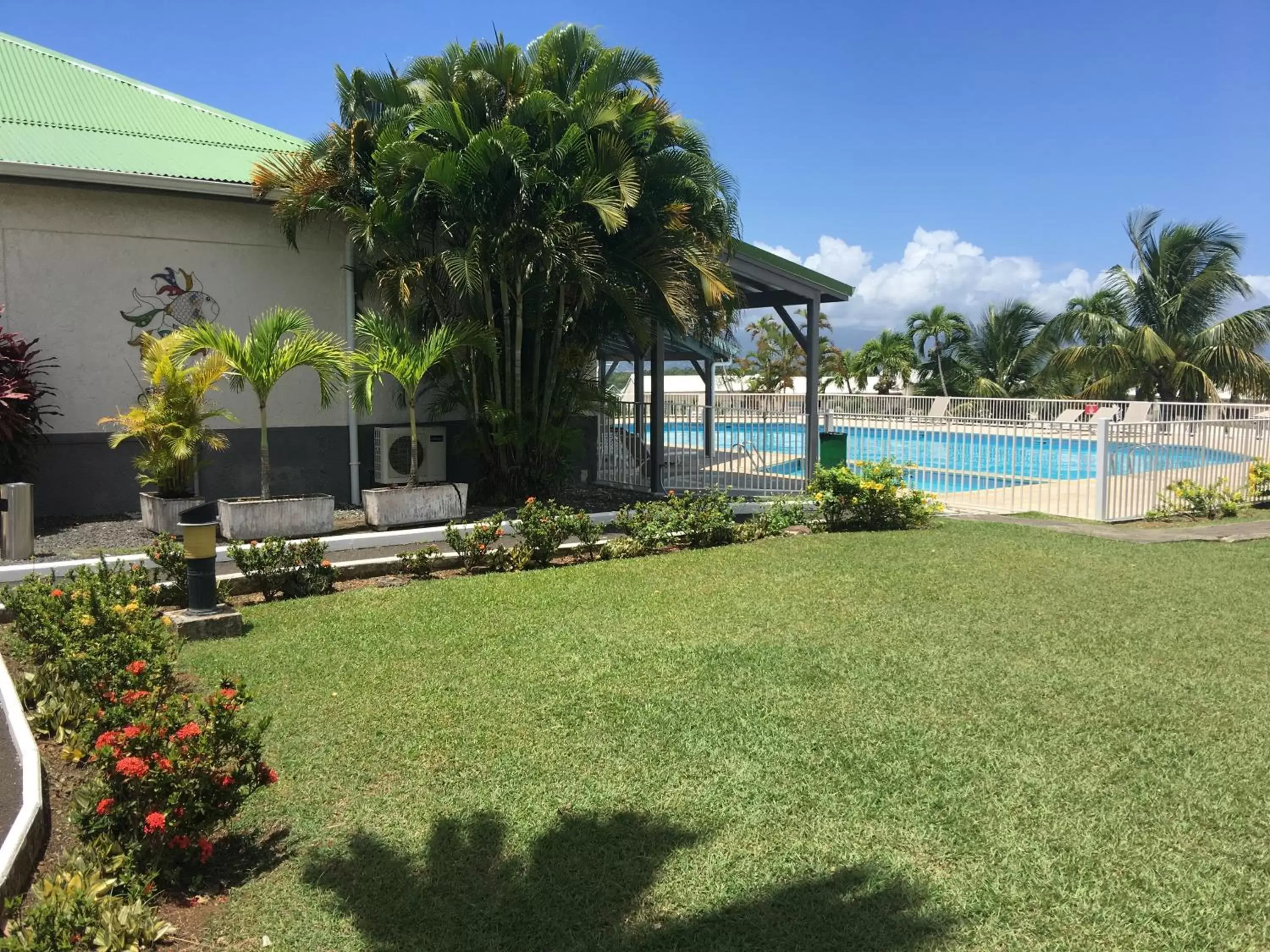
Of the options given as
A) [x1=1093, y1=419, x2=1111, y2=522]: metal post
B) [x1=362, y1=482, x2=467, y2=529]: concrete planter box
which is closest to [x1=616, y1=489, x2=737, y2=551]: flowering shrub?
[x1=362, y1=482, x2=467, y2=529]: concrete planter box

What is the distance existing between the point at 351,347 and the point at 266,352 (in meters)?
2.71

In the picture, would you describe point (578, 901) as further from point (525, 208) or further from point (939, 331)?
point (939, 331)

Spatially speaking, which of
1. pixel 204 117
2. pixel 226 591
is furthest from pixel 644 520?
pixel 204 117

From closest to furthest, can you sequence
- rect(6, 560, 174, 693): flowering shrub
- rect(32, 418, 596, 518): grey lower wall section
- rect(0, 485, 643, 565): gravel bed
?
rect(6, 560, 174, 693): flowering shrub < rect(0, 485, 643, 565): gravel bed < rect(32, 418, 596, 518): grey lower wall section

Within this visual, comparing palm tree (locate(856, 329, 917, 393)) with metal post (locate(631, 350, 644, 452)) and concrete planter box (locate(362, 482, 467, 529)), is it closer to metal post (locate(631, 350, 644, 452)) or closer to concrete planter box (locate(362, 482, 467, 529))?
metal post (locate(631, 350, 644, 452))

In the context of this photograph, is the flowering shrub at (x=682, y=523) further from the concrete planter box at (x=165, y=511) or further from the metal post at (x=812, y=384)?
the concrete planter box at (x=165, y=511)

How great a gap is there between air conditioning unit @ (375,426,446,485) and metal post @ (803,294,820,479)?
17.6ft

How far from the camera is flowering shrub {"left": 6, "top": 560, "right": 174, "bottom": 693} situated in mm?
5012

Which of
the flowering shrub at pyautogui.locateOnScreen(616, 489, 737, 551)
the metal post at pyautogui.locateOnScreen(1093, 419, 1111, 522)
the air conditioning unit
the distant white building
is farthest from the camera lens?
the distant white building

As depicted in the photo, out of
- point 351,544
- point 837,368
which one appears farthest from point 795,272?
point 837,368

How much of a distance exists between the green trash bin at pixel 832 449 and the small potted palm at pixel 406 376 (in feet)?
22.7

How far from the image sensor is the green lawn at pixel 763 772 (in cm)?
319

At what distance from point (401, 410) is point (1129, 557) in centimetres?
910

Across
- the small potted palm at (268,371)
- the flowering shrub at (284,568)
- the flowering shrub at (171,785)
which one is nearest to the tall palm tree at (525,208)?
the small potted palm at (268,371)
